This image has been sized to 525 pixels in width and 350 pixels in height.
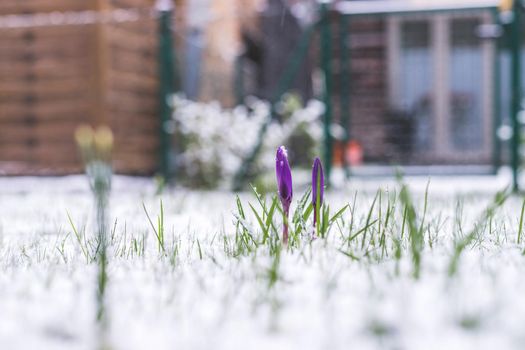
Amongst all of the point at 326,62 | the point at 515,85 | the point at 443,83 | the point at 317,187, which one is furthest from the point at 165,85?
the point at 443,83

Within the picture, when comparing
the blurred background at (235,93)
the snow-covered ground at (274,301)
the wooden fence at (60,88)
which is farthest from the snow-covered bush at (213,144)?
the snow-covered ground at (274,301)

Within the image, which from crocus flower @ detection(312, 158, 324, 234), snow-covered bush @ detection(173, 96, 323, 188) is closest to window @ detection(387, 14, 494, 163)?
snow-covered bush @ detection(173, 96, 323, 188)

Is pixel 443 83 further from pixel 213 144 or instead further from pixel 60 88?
pixel 60 88

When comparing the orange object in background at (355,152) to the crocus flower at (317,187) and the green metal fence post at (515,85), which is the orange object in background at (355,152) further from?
the crocus flower at (317,187)

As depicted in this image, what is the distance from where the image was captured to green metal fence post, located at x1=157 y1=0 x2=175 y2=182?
19.8 feet

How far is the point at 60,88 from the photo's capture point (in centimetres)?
700

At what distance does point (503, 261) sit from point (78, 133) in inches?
225

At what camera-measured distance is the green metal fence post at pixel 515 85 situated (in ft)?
17.0

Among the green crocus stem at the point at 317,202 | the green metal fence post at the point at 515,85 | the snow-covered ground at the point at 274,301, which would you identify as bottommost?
the snow-covered ground at the point at 274,301

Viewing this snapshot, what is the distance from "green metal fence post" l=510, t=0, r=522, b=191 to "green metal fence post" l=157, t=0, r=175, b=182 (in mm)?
2754

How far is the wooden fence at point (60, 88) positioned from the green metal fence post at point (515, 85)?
12.2 ft

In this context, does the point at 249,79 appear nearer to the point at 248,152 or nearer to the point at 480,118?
the point at 480,118

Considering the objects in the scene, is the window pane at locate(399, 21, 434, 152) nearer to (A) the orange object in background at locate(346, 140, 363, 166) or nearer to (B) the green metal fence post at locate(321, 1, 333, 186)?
(A) the orange object in background at locate(346, 140, 363, 166)

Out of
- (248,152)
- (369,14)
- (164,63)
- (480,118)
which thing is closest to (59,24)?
(164,63)
